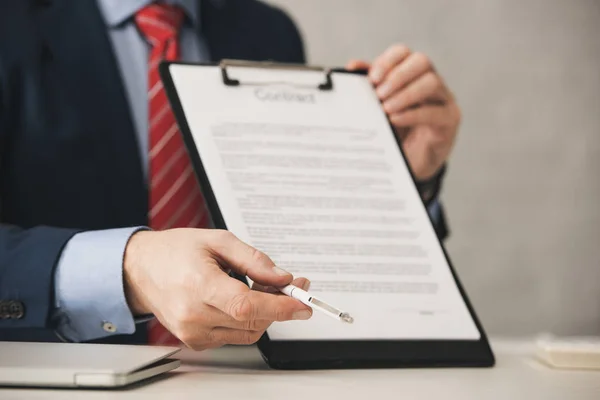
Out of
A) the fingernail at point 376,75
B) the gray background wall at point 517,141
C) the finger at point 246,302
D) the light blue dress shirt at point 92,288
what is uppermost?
the fingernail at point 376,75

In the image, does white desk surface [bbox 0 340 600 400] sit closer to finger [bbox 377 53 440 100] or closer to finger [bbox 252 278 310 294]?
finger [bbox 252 278 310 294]

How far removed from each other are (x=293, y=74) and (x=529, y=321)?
3.92 feet

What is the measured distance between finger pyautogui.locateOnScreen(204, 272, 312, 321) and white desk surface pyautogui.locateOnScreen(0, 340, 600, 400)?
6 cm

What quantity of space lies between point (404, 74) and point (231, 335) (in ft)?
1.70

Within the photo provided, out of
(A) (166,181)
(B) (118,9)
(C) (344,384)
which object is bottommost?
(A) (166,181)

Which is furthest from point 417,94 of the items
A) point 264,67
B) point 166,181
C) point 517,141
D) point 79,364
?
point 517,141

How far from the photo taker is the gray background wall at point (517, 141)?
181 cm

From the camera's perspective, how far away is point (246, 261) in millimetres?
621

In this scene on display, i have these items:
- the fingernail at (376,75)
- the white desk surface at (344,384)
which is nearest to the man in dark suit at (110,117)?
the fingernail at (376,75)

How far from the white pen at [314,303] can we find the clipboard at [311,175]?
8cm

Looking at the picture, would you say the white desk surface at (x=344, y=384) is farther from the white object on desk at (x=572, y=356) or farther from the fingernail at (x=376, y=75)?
the fingernail at (x=376, y=75)

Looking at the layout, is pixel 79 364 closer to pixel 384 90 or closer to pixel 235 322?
pixel 235 322

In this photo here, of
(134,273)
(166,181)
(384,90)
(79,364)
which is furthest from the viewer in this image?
(166,181)

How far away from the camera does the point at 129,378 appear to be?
0.58m
